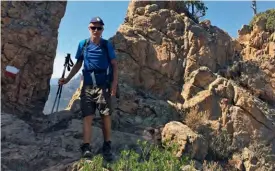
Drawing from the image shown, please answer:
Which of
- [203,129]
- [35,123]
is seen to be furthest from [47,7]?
[203,129]

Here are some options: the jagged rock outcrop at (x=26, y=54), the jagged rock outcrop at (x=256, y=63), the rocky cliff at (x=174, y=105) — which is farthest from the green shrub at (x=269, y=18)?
the jagged rock outcrop at (x=26, y=54)

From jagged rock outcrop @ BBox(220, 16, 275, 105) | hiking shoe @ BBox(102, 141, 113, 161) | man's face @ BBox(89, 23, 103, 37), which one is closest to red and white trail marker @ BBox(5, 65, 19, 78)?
man's face @ BBox(89, 23, 103, 37)

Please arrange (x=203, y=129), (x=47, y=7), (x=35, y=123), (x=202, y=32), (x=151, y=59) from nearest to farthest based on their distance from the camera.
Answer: (x=35, y=123) → (x=203, y=129) → (x=47, y=7) → (x=151, y=59) → (x=202, y=32)

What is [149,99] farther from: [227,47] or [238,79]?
[227,47]

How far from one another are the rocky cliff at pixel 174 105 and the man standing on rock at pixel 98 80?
3.24ft

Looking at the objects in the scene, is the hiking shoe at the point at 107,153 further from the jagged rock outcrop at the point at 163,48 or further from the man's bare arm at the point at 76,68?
the jagged rock outcrop at the point at 163,48

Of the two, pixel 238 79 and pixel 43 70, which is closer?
pixel 43 70

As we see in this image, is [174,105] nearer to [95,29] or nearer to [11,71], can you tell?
[11,71]

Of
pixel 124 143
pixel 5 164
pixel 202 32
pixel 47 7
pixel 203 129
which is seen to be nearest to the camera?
pixel 5 164

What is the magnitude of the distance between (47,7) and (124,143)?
5.82 m

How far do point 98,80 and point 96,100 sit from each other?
1.36 feet

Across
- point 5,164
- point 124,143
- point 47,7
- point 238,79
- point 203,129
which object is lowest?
point 5,164

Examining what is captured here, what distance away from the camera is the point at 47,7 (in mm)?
11141

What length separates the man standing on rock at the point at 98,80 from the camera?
654 cm
